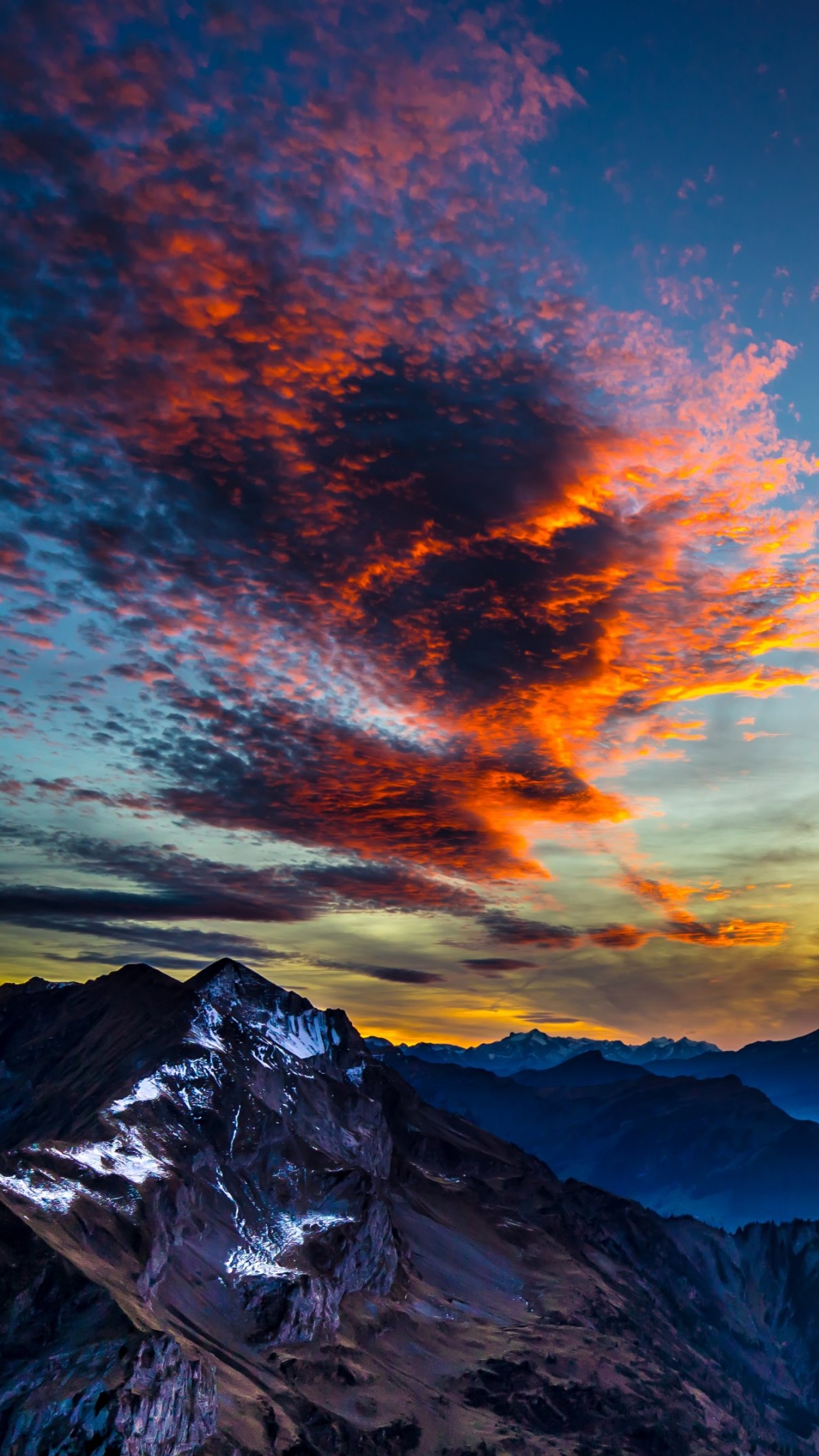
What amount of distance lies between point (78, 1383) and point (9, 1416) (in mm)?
12188

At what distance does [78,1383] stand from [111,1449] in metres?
12.6

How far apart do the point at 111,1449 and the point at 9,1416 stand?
63.0ft

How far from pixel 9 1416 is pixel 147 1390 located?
24.1 meters

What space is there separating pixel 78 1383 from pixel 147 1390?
42.9 feet

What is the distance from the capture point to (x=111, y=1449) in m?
188

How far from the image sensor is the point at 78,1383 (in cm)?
19488

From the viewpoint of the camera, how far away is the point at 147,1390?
19962 centimetres

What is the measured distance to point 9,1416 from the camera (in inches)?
7495

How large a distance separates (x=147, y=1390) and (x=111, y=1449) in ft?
40.0
